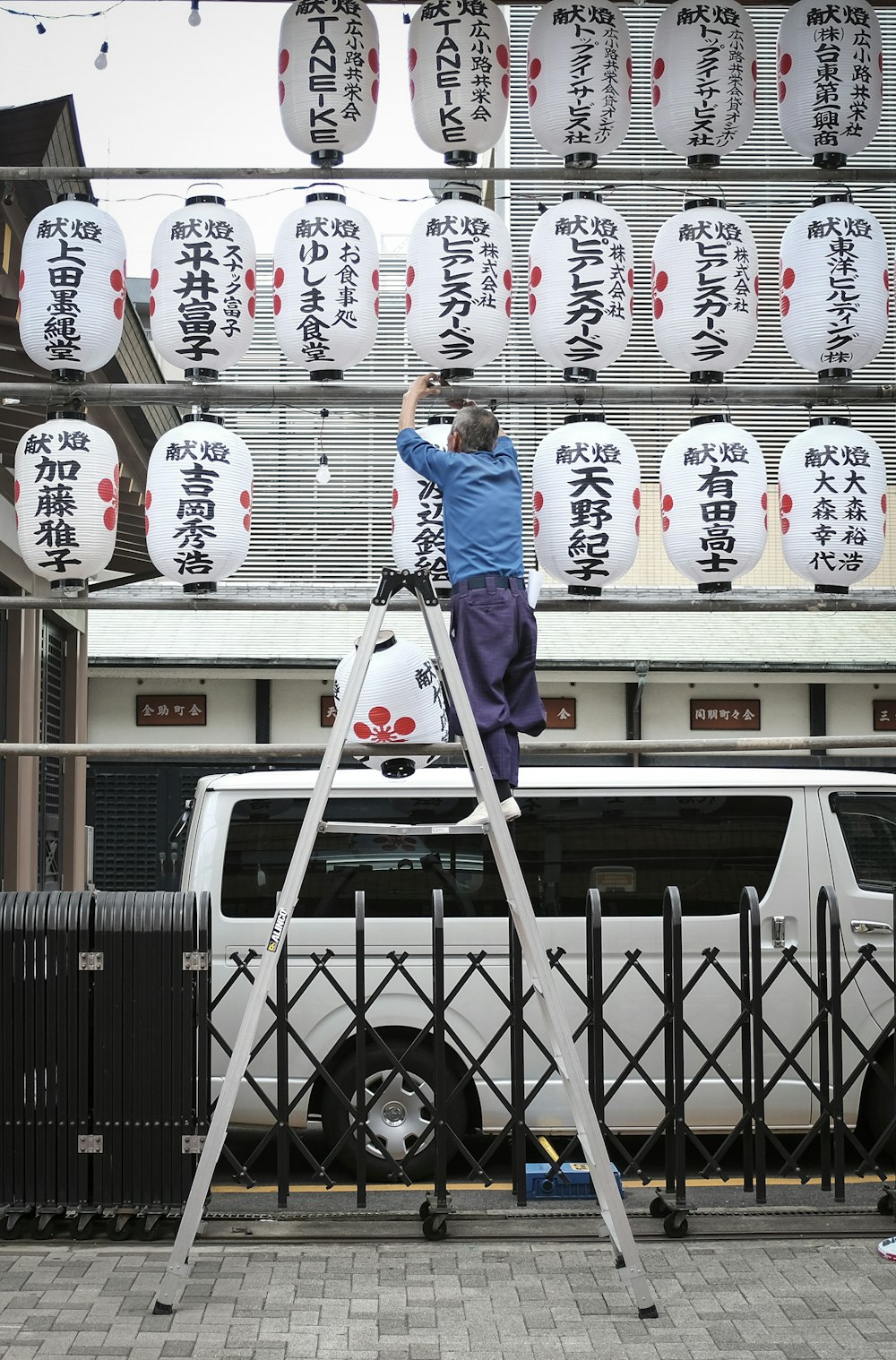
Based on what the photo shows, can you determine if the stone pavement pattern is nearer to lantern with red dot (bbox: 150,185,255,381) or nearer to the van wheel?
the van wheel

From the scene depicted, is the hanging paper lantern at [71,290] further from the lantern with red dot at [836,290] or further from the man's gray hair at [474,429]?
the lantern with red dot at [836,290]

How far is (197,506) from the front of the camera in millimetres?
6109

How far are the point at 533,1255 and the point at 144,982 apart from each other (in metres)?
1.86

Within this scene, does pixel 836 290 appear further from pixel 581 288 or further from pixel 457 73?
pixel 457 73

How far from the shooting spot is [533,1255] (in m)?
5.28

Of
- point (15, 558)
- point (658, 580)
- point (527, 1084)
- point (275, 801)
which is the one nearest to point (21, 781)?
point (15, 558)

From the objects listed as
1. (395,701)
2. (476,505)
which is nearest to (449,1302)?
(395,701)

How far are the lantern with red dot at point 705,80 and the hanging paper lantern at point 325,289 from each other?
1527mm

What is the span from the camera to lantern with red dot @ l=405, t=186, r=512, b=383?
6016 millimetres

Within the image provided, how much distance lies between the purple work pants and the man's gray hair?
52 cm

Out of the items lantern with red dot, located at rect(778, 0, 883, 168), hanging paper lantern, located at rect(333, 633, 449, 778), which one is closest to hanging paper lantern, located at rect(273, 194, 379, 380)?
hanging paper lantern, located at rect(333, 633, 449, 778)

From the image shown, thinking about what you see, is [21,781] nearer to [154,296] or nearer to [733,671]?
[154,296]

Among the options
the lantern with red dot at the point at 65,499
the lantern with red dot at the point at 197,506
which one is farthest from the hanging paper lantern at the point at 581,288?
the lantern with red dot at the point at 65,499

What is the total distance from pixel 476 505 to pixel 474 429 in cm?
32
